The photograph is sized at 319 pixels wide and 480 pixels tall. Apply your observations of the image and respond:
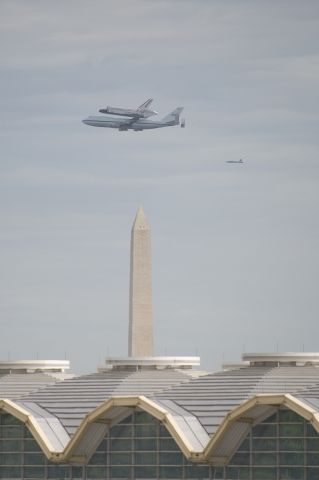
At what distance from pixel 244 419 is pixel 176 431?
4.57 meters

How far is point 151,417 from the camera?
11519cm

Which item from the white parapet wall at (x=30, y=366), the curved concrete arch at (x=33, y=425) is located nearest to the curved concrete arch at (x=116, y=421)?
the curved concrete arch at (x=33, y=425)

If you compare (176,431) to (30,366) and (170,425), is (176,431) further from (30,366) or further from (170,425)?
(30,366)

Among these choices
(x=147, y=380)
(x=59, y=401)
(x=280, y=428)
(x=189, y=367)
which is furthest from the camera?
(x=189, y=367)

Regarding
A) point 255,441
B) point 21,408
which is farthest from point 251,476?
point 21,408

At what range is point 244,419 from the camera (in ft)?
365

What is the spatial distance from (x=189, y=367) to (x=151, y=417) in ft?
117

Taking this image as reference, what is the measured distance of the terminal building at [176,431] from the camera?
110688mm

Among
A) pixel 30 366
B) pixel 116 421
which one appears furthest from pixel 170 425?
pixel 30 366

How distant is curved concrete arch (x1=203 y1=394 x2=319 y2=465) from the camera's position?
108688 mm

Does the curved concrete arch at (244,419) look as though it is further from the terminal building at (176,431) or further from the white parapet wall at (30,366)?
the white parapet wall at (30,366)

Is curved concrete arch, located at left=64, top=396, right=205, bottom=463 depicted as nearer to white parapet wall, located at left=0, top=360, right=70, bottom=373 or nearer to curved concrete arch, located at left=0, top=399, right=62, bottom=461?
curved concrete arch, located at left=0, top=399, right=62, bottom=461

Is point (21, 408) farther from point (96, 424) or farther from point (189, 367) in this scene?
point (189, 367)

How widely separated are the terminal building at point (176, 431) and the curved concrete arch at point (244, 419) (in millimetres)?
61
